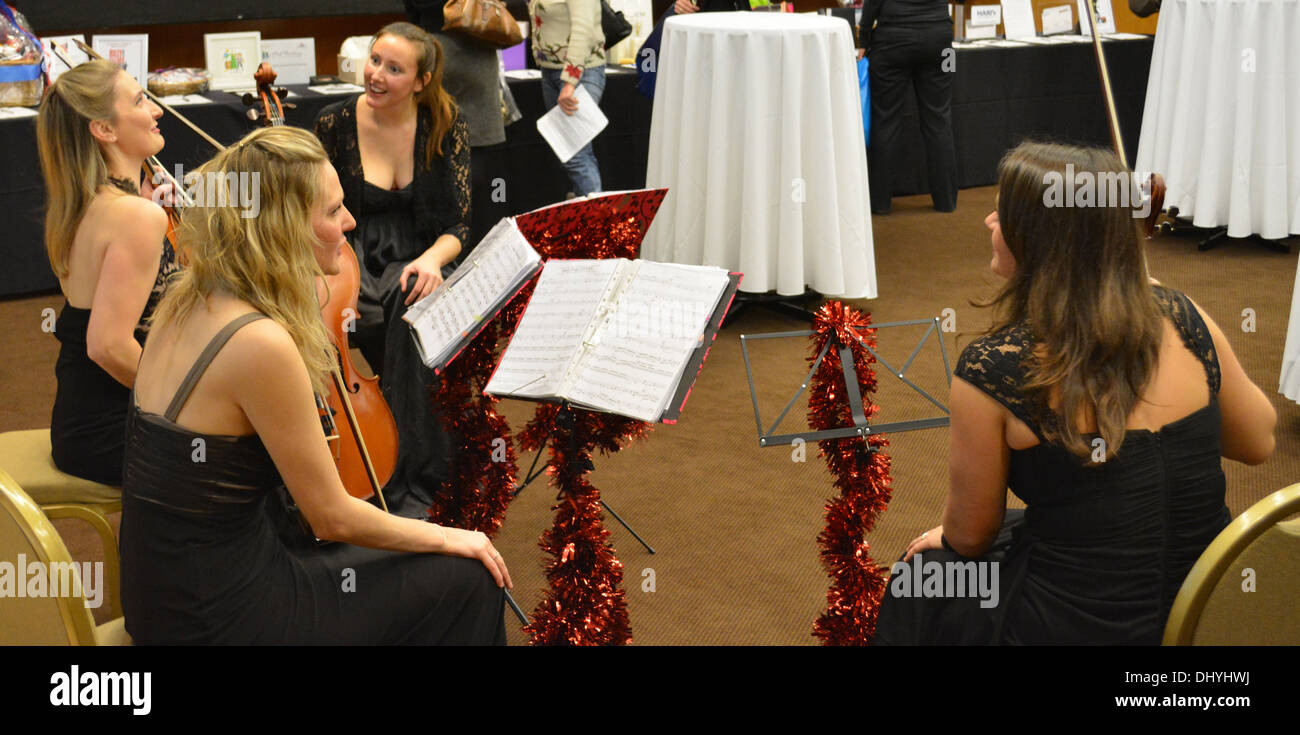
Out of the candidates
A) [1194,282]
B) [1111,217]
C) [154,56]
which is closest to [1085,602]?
[1111,217]

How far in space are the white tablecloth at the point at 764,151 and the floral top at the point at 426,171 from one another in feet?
4.37

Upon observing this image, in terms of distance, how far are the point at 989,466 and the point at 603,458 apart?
1943 mm

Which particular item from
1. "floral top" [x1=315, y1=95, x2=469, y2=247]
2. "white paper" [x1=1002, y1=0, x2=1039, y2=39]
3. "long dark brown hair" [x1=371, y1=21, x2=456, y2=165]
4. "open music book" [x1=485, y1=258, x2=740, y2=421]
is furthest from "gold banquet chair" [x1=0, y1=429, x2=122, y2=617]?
"white paper" [x1=1002, y1=0, x2=1039, y2=39]

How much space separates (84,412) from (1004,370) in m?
1.67

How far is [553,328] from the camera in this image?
2143 mm

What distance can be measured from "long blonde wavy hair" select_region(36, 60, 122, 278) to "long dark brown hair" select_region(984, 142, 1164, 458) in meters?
1.69

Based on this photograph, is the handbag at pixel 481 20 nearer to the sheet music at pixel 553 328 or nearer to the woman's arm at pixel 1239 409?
the sheet music at pixel 553 328

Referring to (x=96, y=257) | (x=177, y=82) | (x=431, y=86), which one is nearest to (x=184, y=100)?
(x=177, y=82)

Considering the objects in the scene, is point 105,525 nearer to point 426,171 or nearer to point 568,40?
point 426,171

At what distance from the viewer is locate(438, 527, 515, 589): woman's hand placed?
191 cm

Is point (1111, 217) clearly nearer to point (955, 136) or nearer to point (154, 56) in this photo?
point (955, 136)

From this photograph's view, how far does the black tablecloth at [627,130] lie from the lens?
468 cm

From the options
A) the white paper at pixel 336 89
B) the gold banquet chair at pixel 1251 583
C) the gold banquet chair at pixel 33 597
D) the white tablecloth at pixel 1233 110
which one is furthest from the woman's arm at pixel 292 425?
the white tablecloth at pixel 1233 110
